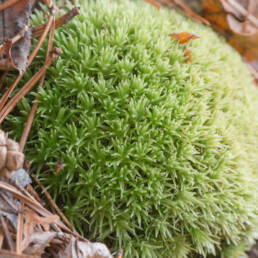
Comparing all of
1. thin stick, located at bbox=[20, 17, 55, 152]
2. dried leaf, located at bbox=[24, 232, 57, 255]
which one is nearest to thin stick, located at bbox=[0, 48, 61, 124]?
thin stick, located at bbox=[20, 17, 55, 152]

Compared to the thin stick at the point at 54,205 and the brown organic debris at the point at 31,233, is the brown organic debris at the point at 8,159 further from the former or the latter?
the thin stick at the point at 54,205

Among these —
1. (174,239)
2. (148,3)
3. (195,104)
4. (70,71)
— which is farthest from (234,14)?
(174,239)

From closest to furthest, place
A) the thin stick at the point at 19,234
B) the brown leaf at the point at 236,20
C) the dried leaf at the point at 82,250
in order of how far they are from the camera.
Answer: the thin stick at the point at 19,234 < the dried leaf at the point at 82,250 < the brown leaf at the point at 236,20

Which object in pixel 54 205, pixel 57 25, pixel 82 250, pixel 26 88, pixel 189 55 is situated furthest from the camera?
pixel 189 55

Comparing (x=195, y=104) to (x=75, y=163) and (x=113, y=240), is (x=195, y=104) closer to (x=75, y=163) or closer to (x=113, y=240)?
(x=75, y=163)

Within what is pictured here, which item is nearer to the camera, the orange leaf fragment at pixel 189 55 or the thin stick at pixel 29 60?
the thin stick at pixel 29 60

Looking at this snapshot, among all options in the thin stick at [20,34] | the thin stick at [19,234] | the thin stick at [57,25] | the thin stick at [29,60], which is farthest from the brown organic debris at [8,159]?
the thin stick at [57,25]

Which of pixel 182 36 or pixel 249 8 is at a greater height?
pixel 249 8

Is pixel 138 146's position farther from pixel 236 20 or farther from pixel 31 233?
pixel 236 20

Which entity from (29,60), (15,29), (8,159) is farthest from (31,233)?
(15,29)
